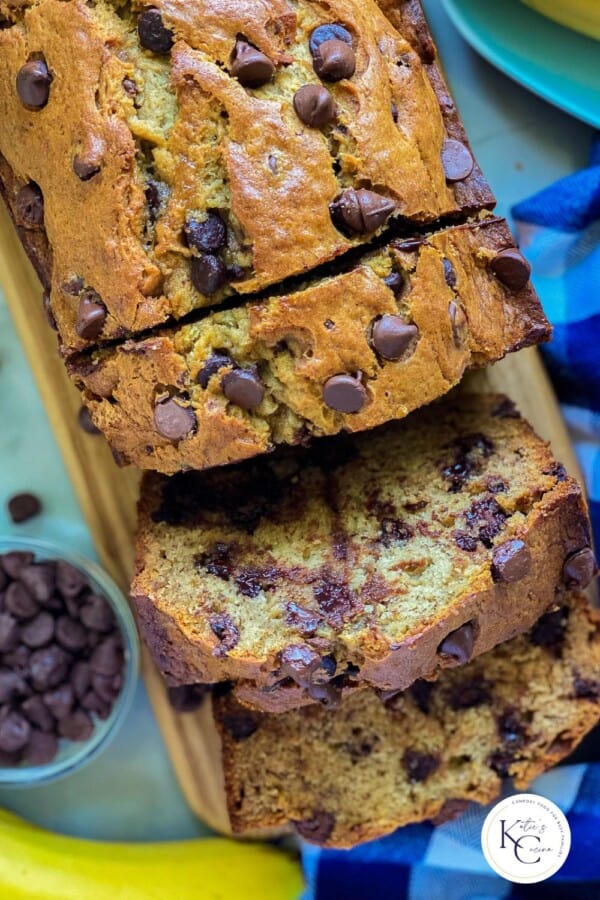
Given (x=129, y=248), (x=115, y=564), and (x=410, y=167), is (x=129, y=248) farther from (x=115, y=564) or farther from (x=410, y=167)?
(x=115, y=564)

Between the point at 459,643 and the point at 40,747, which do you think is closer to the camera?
the point at 459,643

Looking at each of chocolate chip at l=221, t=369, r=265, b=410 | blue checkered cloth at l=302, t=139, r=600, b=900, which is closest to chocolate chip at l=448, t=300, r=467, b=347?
chocolate chip at l=221, t=369, r=265, b=410

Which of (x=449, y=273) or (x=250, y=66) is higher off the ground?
(x=250, y=66)

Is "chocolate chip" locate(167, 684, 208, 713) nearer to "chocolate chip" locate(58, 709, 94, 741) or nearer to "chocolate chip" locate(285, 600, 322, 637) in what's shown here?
"chocolate chip" locate(58, 709, 94, 741)

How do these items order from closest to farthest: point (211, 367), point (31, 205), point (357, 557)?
1. point (211, 367)
2. point (31, 205)
3. point (357, 557)

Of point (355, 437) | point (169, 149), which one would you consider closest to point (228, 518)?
point (355, 437)

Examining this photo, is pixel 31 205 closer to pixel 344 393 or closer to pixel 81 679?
pixel 344 393

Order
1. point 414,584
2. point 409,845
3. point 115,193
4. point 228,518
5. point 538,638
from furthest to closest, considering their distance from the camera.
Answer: point 409,845 < point 538,638 < point 228,518 < point 414,584 < point 115,193

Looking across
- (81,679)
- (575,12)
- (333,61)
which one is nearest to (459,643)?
(81,679)
